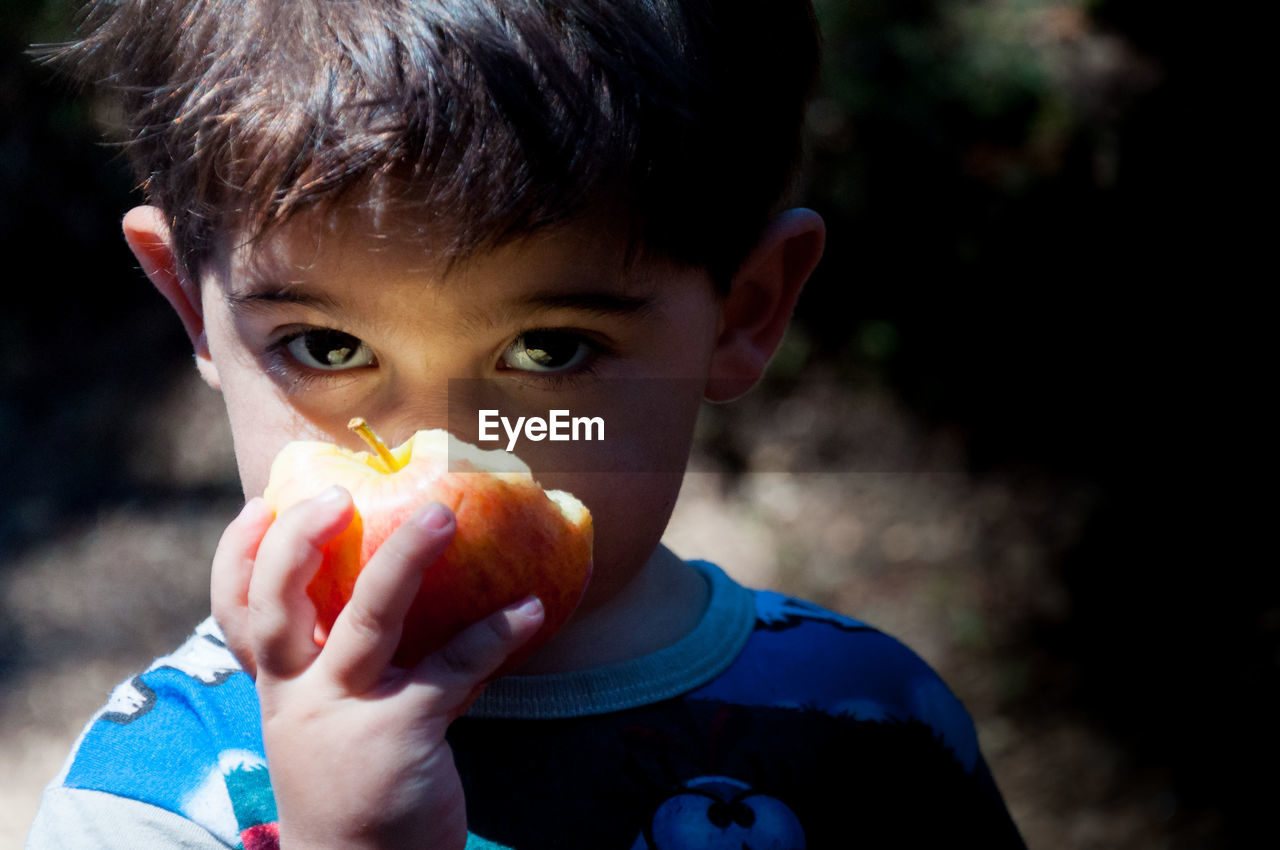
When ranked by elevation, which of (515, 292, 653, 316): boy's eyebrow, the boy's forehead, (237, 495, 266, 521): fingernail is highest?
the boy's forehead

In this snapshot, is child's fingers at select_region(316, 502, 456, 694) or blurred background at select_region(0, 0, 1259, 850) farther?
blurred background at select_region(0, 0, 1259, 850)

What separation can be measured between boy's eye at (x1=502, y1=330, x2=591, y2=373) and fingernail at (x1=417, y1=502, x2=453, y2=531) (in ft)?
0.64

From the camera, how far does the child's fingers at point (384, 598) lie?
2.28 ft

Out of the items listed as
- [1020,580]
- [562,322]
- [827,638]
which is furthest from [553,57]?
[1020,580]

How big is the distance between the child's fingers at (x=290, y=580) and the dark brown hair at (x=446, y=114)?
201mm

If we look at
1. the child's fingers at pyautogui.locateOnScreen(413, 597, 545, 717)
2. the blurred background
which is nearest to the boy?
the child's fingers at pyautogui.locateOnScreen(413, 597, 545, 717)

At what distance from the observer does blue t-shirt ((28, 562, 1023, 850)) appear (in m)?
0.88

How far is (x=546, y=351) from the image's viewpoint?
35.0 inches

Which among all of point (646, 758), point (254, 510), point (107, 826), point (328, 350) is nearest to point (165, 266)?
point (328, 350)

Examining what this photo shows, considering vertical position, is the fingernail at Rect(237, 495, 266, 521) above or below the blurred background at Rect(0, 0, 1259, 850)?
above

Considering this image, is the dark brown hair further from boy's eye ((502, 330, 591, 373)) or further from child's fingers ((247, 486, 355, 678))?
child's fingers ((247, 486, 355, 678))

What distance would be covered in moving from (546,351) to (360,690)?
291mm

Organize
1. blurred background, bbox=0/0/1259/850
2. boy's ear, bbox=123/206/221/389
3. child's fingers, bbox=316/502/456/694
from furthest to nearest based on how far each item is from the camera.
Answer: blurred background, bbox=0/0/1259/850
boy's ear, bbox=123/206/221/389
child's fingers, bbox=316/502/456/694

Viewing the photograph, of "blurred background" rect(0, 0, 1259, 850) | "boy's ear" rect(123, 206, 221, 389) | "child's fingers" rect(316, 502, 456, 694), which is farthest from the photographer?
"blurred background" rect(0, 0, 1259, 850)
